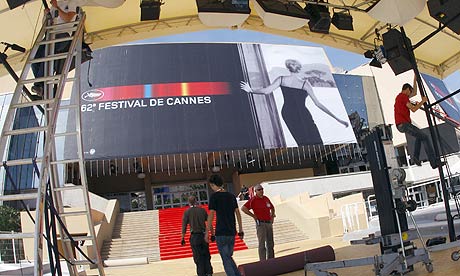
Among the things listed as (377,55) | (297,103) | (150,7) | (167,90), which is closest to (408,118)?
(377,55)

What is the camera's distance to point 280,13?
6.38 metres

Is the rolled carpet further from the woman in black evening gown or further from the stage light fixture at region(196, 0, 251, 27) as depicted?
the woman in black evening gown

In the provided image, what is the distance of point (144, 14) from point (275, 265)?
13.7 ft

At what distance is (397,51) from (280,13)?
2.15 meters

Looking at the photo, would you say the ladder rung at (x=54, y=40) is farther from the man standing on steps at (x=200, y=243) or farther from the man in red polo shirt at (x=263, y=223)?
the man in red polo shirt at (x=263, y=223)

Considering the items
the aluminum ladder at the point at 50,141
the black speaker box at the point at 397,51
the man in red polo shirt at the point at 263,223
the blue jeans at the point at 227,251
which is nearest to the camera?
the aluminum ladder at the point at 50,141

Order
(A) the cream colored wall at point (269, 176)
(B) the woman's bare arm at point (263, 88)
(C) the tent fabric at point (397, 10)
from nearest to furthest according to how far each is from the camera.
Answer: (C) the tent fabric at point (397, 10), (B) the woman's bare arm at point (263, 88), (A) the cream colored wall at point (269, 176)

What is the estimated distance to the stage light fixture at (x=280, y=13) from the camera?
6.30 m

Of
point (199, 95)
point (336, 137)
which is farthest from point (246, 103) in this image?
point (336, 137)

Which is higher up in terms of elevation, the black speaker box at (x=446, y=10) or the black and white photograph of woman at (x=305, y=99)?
the black and white photograph of woman at (x=305, y=99)

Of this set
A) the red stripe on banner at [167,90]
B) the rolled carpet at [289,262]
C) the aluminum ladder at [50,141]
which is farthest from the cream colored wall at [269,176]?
the aluminum ladder at [50,141]

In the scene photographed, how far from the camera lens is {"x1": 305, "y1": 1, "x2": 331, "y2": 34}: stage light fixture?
6.80 metres

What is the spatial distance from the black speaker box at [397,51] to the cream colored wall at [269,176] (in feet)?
83.3

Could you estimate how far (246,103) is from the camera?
27.6 m
